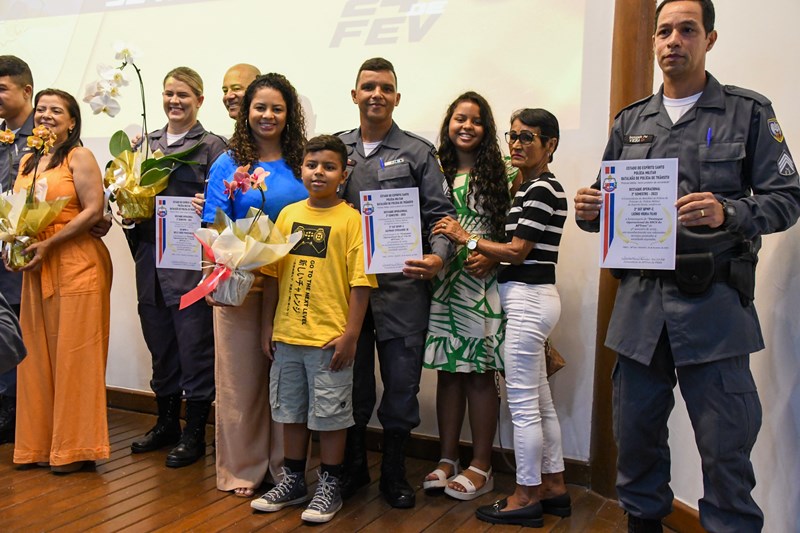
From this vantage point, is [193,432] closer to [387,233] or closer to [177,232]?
[177,232]

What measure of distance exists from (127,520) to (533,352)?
5.28ft

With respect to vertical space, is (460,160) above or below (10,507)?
above

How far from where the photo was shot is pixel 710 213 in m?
1.73

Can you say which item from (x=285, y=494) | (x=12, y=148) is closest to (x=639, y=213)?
(x=285, y=494)

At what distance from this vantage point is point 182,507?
8.55 feet

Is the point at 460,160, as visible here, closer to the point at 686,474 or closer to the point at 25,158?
the point at 686,474

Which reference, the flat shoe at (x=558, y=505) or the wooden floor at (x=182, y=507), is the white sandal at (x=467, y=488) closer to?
the wooden floor at (x=182, y=507)

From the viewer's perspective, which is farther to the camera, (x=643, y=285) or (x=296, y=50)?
(x=296, y=50)

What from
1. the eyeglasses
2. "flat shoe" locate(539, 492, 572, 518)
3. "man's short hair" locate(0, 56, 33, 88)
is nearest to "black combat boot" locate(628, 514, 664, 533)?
"flat shoe" locate(539, 492, 572, 518)

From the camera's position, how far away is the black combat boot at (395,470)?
2678 millimetres

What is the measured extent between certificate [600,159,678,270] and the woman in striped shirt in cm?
58

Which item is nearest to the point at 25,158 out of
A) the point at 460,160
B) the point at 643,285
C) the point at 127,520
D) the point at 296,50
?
the point at 296,50

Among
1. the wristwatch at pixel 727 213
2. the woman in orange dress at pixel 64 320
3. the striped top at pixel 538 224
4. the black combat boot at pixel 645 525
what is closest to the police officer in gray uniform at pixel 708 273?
the wristwatch at pixel 727 213

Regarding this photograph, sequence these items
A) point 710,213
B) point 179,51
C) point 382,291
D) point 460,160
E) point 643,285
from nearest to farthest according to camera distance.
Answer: point 710,213
point 643,285
point 382,291
point 460,160
point 179,51
